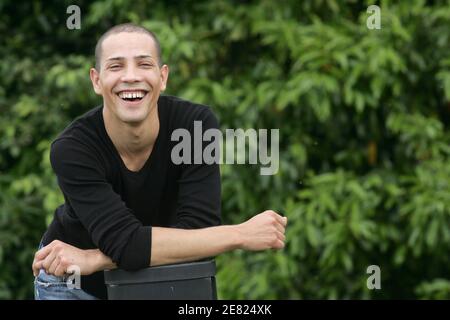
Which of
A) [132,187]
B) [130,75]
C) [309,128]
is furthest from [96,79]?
[309,128]

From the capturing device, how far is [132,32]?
3172 mm

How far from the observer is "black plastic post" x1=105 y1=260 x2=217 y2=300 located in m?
2.94

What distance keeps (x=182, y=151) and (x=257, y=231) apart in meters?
0.40

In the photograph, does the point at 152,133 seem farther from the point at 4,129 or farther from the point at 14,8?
the point at 14,8

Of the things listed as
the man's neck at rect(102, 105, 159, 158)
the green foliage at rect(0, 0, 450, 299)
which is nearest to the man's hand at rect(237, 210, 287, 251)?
the man's neck at rect(102, 105, 159, 158)

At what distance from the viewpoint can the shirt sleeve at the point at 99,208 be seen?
3.01 m

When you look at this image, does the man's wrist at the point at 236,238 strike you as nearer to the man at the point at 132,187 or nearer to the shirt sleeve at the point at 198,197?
the man at the point at 132,187

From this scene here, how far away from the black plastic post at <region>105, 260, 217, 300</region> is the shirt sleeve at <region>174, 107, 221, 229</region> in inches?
10.2

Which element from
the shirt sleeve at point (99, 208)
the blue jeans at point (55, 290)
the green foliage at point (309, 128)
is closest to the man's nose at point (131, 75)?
the shirt sleeve at point (99, 208)

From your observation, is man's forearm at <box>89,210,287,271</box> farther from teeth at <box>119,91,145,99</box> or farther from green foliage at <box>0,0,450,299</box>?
green foliage at <box>0,0,450,299</box>

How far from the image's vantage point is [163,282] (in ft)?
9.68

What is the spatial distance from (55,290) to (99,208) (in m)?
0.46

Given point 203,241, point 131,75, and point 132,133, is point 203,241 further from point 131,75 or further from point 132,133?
point 131,75

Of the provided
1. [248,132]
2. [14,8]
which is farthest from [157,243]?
[14,8]
